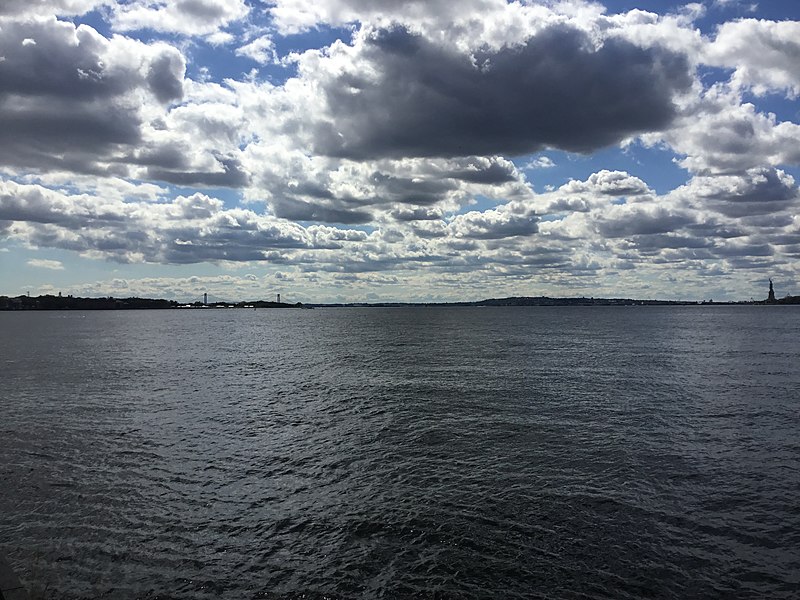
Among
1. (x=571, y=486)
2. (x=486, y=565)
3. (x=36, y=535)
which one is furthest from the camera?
(x=571, y=486)

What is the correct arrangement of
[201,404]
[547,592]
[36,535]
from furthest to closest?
[201,404]
[36,535]
[547,592]

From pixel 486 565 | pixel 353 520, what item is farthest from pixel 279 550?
pixel 486 565

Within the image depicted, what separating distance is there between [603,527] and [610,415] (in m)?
22.4

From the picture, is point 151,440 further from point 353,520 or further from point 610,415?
point 610,415

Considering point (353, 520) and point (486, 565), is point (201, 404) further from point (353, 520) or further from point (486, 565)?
point (486, 565)

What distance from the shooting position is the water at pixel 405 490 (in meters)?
18.3

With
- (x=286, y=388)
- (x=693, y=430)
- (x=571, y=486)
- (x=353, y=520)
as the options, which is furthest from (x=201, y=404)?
(x=693, y=430)

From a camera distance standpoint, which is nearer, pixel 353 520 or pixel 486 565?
pixel 486 565

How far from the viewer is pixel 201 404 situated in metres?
48.2

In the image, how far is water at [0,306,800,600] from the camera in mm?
18328

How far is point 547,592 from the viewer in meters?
17.2

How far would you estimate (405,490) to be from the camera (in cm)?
2588

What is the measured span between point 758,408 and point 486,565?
37454mm

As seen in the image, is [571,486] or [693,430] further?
[693,430]
